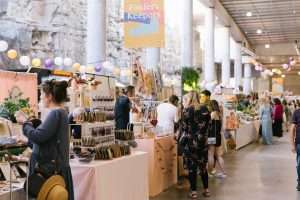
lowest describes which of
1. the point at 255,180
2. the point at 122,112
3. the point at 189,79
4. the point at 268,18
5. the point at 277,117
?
the point at 255,180

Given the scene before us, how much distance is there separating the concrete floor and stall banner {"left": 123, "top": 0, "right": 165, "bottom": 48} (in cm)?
247

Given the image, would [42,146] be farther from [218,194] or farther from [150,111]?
[150,111]

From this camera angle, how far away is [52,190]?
3.06m

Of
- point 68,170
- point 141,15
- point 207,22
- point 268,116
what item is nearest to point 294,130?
point 141,15

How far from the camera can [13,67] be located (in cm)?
1073

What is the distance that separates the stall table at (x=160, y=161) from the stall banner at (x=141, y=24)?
1.78 meters

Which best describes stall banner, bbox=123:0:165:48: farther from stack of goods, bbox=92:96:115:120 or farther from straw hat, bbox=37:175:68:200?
straw hat, bbox=37:175:68:200

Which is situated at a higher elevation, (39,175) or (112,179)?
(39,175)

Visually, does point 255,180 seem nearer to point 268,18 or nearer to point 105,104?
point 105,104

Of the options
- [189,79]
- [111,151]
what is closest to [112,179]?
[111,151]

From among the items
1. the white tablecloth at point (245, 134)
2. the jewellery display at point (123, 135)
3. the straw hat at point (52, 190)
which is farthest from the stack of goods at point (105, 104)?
the white tablecloth at point (245, 134)

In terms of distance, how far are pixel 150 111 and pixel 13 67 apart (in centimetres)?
478

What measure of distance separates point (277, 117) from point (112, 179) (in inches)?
472

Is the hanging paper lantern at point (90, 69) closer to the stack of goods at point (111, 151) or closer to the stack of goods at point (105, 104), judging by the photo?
the stack of goods at point (105, 104)
